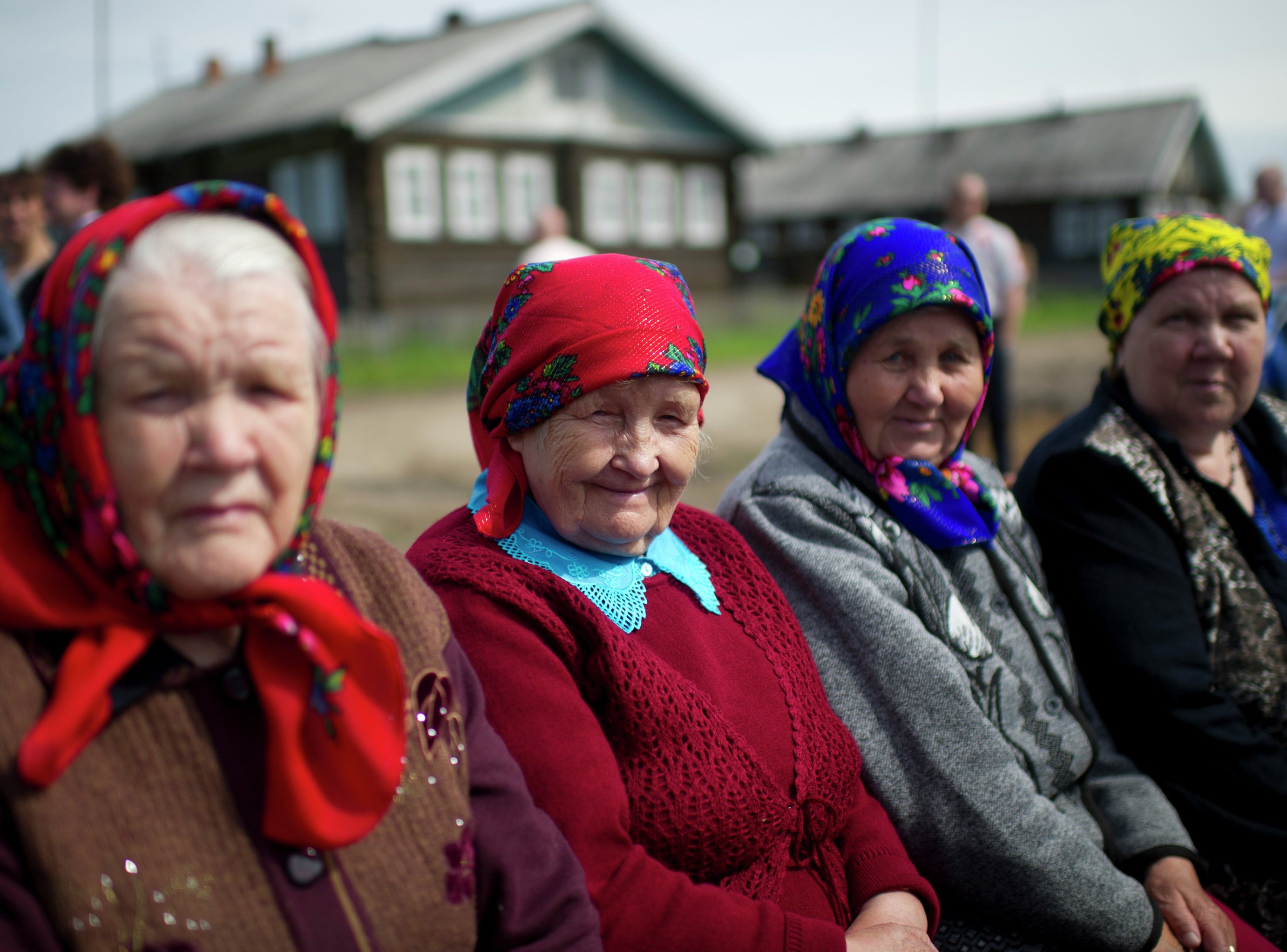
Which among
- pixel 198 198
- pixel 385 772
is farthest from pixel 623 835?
pixel 198 198

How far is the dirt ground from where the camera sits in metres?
7.09

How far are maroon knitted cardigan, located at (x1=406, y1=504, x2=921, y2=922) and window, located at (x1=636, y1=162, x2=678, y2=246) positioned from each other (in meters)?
20.4

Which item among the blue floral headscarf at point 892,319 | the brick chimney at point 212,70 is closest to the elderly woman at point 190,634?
the blue floral headscarf at point 892,319

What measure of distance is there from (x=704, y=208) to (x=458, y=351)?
795 cm

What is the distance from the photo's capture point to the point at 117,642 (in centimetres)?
116

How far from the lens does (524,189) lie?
1988 cm

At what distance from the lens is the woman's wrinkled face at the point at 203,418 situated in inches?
44.4

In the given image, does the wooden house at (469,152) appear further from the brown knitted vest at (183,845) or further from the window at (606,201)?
the brown knitted vest at (183,845)

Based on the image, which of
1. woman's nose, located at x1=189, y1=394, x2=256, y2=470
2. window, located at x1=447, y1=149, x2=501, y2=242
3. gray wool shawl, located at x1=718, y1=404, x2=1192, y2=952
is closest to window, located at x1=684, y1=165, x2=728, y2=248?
window, located at x1=447, y1=149, x2=501, y2=242

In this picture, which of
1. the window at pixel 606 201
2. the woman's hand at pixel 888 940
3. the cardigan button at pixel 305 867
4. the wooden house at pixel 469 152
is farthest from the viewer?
the window at pixel 606 201

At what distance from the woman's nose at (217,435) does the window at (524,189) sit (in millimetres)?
18780

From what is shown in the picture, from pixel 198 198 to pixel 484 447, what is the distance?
2.86 feet

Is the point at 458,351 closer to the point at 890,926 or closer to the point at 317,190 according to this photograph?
the point at 317,190

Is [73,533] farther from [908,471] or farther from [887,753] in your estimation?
[908,471]
